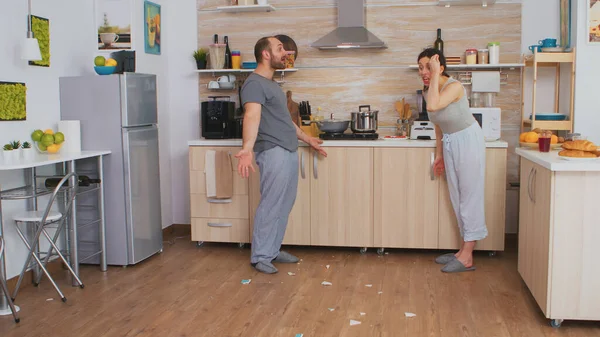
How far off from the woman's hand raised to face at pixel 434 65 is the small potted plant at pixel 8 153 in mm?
2658

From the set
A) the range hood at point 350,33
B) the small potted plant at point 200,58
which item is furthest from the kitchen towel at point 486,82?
the small potted plant at point 200,58

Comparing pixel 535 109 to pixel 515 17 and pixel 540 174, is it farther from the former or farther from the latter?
pixel 540 174

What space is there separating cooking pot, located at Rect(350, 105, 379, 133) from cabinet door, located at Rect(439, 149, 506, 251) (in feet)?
2.23

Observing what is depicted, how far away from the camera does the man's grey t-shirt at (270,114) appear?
4297 mm

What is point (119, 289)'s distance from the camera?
164 inches

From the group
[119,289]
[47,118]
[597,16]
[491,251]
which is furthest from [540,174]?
[47,118]

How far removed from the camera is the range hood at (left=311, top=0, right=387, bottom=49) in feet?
16.9

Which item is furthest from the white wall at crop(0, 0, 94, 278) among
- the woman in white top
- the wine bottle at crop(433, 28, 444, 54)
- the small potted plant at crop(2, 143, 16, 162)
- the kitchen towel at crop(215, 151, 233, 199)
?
the wine bottle at crop(433, 28, 444, 54)

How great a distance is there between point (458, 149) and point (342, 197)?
1032 mm

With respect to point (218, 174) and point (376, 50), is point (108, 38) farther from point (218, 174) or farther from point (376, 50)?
point (376, 50)

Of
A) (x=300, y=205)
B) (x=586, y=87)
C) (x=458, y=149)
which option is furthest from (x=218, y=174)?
(x=586, y=87)

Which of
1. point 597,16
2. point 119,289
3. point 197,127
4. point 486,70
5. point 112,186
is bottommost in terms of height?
point 119,289

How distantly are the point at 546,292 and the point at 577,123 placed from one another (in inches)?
80.0

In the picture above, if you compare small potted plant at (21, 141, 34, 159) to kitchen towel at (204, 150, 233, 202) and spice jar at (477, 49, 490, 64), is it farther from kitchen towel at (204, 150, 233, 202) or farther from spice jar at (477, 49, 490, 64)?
spice jar at (477, 49, 490, 64)
